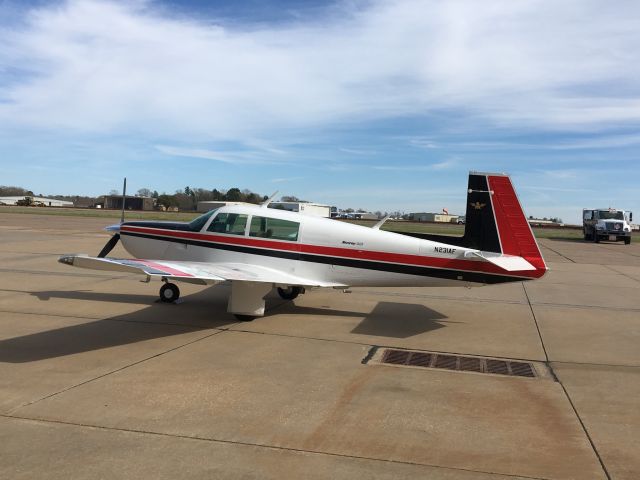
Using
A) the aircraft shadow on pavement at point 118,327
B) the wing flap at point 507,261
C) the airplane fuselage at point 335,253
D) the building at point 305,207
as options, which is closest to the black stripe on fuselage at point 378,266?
the airplane fuselage at point 335,253

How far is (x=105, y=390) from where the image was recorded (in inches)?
220

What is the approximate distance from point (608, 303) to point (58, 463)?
1231cm

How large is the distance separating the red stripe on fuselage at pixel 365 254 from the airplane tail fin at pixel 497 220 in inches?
13.6

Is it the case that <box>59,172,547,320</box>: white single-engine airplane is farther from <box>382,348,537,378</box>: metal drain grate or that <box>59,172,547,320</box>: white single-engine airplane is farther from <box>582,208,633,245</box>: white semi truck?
<box>582,208,633,245</box>: white semi truck

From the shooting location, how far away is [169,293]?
35.5 ft

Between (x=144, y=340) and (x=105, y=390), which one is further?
(x=144, y=340)

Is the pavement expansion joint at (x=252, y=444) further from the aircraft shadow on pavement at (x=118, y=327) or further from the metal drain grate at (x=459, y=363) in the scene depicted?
the metal drain grate at (x=459, y=363)

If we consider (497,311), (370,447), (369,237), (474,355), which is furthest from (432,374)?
(497,311)

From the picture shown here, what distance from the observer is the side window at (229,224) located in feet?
33.0

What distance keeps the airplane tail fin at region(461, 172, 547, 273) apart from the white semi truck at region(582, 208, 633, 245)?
3761 cm

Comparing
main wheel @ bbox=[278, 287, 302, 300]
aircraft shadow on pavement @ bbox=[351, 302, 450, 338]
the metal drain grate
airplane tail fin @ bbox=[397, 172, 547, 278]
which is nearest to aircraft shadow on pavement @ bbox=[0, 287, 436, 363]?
aircraft shadow on pavement @ bbox=[351, 302, 450, 338]

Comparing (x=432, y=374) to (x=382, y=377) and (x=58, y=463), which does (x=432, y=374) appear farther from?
(x=58, y=463)

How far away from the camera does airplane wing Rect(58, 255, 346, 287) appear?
696 cm

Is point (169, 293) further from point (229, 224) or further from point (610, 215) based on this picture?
point (610, 215)
